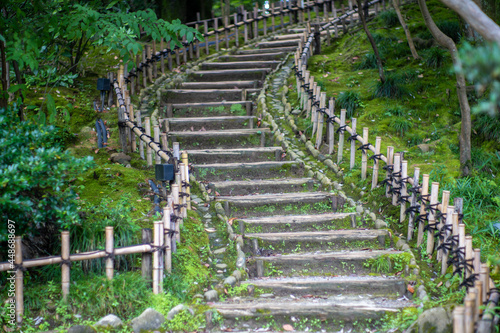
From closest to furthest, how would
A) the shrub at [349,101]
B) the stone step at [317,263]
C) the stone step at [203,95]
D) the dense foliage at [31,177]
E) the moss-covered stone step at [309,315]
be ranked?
the dense foliage at [31,177]
the moss-covered stone step at [309,315]
the stone step at [317,263]
the shrub at [349,101]
the stone step at [203,95]

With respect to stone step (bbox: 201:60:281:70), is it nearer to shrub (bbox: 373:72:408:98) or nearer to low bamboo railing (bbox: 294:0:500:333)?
shrub (bbox: 373:72:408:98)

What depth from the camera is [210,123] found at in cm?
878

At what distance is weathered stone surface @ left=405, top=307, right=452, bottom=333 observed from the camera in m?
3.83

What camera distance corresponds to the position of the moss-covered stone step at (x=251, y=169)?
7344 millimetres

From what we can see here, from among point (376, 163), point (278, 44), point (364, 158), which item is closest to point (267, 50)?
point (278, 44)

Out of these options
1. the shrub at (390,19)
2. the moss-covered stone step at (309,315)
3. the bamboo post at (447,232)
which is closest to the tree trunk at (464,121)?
the bamboo post at (447,232)

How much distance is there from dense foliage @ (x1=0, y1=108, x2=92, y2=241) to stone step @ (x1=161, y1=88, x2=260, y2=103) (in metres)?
5.26

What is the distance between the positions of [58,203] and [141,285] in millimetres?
1124

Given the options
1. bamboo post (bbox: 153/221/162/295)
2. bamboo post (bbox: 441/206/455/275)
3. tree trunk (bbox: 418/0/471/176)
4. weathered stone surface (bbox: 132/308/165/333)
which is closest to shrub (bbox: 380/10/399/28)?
tree trunk (bbox: 418/0/471/176)

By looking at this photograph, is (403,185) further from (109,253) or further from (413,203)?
(109,253)

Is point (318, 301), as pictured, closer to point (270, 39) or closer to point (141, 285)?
point (141, 285)

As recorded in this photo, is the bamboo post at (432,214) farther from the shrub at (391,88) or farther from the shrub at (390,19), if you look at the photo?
the shrub at (390,19)

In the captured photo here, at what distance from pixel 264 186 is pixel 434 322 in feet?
11.5

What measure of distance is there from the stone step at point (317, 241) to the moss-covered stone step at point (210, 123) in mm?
3462
